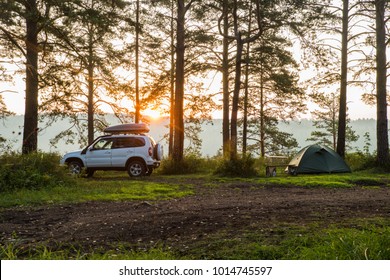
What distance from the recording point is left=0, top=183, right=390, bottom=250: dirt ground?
614 cm

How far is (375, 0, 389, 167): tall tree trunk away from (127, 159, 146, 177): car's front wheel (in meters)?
10.6

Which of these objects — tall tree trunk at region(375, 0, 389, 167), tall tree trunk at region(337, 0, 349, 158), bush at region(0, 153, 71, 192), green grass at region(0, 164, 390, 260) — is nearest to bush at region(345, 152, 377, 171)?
tall tree trunk at region(375, 0, 389, 167)

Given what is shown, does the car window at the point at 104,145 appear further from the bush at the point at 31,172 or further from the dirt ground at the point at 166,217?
the dirt ground at the point at 166,217

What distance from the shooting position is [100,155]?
18.1 meters

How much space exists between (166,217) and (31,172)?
22.4 feet

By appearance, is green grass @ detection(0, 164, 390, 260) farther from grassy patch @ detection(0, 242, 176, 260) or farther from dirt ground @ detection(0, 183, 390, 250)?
dirt ground @ detection(0, 183, 390, 250)

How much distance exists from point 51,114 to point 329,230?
23.3 metres

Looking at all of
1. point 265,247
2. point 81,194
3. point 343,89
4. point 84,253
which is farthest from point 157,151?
point 265,247

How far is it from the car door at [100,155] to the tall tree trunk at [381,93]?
12.0 meters

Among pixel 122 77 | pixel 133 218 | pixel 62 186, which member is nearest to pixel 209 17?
pixel 122 77

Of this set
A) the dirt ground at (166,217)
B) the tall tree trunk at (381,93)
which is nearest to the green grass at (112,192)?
the dirt ground at (166,217)

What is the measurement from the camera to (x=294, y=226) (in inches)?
251

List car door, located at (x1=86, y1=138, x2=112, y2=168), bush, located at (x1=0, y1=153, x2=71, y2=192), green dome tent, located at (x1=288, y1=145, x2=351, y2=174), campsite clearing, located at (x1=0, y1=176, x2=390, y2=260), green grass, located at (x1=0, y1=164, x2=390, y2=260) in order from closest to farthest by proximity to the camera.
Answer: green grass, located at (x1=0, y1=164, x2=390, y2=260), campsite clearing, located at (x1=0, y1=176, x2=390, y2=260), bush, located at (x1=0, y1=153, x2=71, y2=192), car door, located at (x1=86, y1=138, x2=112, y2=168), green dome tent, located at (x1=288, y1=145, x2=351, y2=174)

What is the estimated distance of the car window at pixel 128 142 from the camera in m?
17.8
